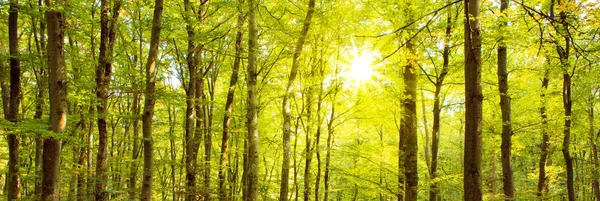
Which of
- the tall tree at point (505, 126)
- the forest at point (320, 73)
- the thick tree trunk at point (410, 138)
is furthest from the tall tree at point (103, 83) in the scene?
the tall tree at point (505, 126)

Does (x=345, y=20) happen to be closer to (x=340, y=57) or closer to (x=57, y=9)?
(x=340, y=57)

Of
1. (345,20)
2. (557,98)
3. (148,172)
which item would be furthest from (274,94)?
(557,98)

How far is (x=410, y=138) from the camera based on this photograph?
28.3 ft

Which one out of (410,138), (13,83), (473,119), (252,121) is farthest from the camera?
(410,138)

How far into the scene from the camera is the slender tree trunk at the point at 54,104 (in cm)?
556

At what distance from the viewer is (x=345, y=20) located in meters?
10.8

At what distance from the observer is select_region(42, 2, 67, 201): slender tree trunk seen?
18.2ft

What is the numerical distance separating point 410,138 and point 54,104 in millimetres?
7458

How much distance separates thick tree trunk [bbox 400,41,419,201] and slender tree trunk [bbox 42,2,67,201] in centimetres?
683

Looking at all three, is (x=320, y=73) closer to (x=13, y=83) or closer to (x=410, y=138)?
(x=410, y=138)

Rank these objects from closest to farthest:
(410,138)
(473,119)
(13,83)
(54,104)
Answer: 1. (473,119)
2. (54,104)
3. (13,83)
4. (410,138)

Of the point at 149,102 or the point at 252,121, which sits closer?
the point at 149,102

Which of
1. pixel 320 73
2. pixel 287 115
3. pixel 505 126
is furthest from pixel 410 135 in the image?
pixel 320 73

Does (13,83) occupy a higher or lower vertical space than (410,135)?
higher
